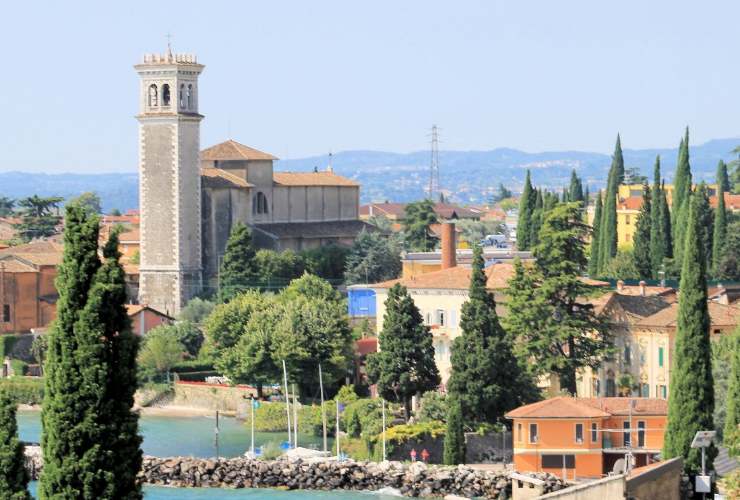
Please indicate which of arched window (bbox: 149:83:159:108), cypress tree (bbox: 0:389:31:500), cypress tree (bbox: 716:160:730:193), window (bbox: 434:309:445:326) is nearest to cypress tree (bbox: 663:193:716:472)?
cypress tree (bbox: 0:389:31:500)

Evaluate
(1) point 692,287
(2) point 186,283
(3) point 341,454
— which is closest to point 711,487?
(1) point 692,287

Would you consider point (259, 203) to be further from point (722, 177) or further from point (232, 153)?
point (722, 177)

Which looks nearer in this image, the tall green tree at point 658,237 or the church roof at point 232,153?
the tall green tree at point 658,237

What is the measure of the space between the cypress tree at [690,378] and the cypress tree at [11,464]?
15411 mm

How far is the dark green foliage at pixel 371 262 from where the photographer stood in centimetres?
7881

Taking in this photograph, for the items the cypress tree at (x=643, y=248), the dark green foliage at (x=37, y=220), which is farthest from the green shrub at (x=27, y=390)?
the dark green foliage at (x=37, y=220)

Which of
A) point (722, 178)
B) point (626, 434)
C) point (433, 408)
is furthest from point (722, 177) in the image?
point (626, 434)

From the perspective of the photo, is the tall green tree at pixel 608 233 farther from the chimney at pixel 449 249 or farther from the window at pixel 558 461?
the window at pixel 558 461

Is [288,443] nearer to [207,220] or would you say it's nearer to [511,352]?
[511,352]

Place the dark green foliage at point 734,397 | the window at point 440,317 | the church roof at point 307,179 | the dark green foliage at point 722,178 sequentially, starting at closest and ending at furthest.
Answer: the dark green foliage at point 734,397
the window at point 440,317
the church roof at point 307,179
the dark green foliage at point 722,178

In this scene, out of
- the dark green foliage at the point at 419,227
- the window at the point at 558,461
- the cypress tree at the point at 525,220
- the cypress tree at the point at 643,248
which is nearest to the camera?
the window at the point at 558,461

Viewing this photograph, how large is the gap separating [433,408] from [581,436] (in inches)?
226

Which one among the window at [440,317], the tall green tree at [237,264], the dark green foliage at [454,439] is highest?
the tall green tree at [237,264]

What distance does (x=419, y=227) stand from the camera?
93875 millimetres
